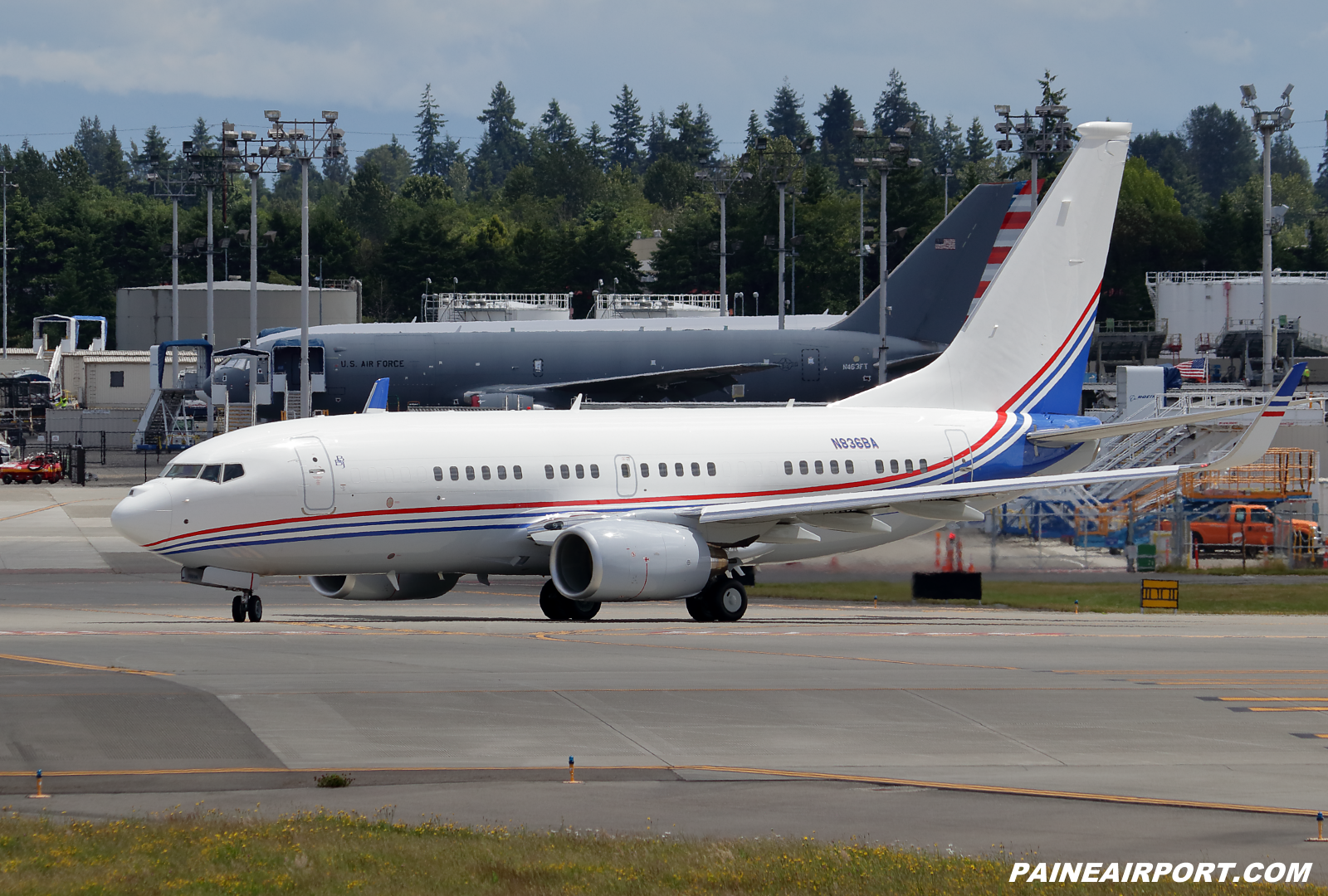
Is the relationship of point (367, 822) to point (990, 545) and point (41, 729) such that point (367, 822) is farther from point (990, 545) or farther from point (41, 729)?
point (990, 545)

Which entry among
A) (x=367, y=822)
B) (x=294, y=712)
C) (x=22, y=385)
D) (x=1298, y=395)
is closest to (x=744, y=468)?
(x=294, y=712)

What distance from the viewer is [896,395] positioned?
38969 millimetres

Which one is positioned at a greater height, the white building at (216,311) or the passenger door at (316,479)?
the white building at (216,311)

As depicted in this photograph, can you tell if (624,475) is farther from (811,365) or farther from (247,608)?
(811,365)

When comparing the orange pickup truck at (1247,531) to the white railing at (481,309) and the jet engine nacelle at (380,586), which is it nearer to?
the jet engine nacelle at (380,586)

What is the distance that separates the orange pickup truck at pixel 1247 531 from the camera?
175 ft

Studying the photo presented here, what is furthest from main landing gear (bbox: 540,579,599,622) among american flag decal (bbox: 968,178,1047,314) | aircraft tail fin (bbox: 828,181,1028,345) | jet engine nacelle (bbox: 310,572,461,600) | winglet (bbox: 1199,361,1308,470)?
american flag decal (bbox: 968,178,1047,314)

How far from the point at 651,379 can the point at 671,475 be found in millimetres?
39814

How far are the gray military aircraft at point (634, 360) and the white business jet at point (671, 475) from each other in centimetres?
3054

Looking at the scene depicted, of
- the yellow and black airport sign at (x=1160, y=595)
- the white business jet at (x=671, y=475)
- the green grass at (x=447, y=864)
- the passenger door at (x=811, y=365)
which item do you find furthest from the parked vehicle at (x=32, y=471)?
the green grass at (x=447, y=864)

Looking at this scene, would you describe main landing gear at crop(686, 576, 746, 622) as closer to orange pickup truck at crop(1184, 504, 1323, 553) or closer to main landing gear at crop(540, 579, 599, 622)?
main landing gear at crop(540, 579, 599, 622)

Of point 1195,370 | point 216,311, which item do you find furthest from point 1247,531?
point 216,311

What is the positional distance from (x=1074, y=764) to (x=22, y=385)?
385ft

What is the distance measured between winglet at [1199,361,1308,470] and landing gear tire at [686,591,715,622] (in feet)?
34.9
